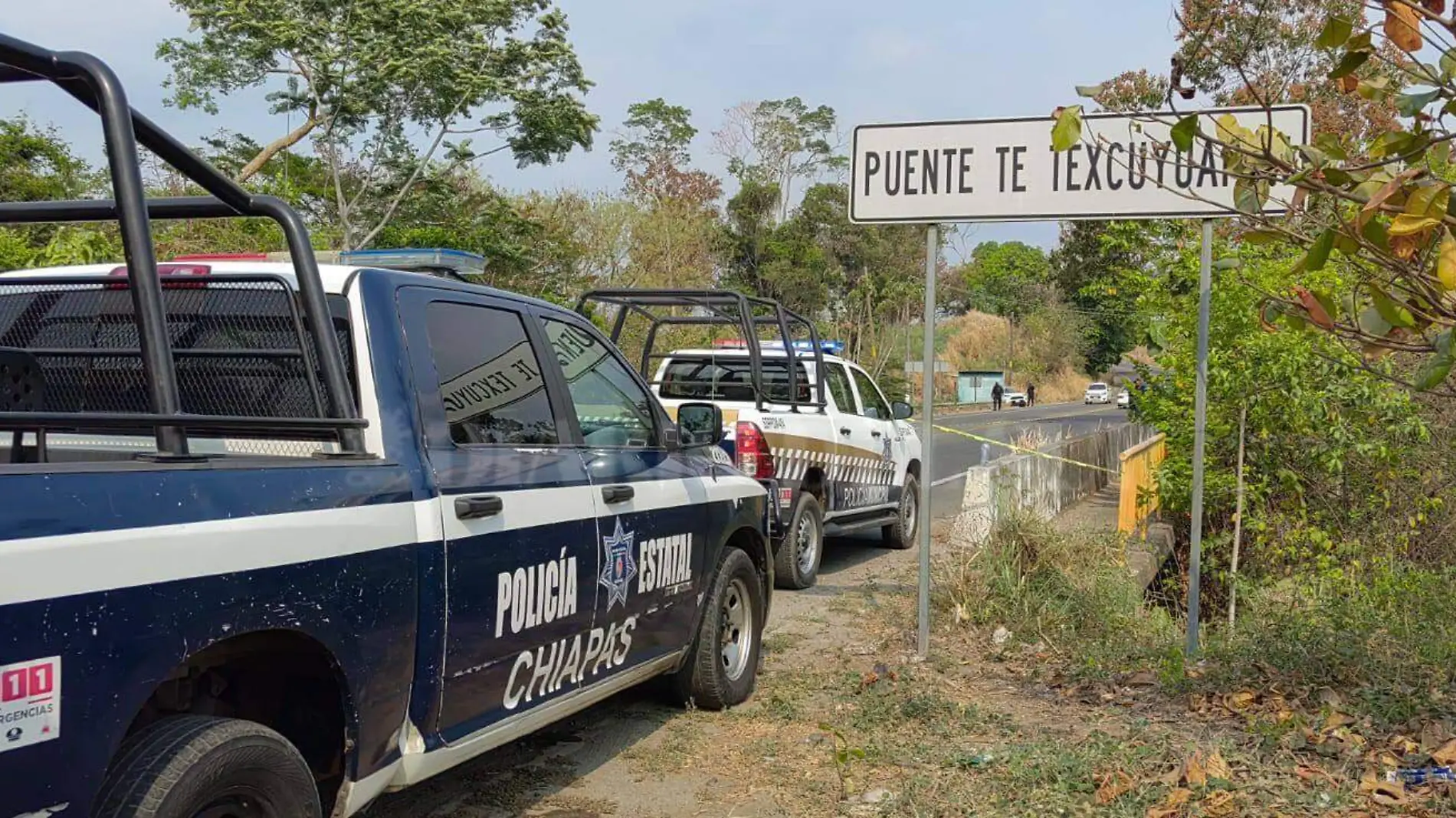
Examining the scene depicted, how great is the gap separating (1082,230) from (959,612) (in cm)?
2768

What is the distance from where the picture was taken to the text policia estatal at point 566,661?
4.12 m

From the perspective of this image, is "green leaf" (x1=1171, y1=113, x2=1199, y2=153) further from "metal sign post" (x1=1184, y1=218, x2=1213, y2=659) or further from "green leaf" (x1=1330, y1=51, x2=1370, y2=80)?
"metal sign post" (x1=1184, y1=218, x2=1213, y2=659)

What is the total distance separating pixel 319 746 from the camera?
133 inches

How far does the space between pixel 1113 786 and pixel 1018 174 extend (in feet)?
10.9

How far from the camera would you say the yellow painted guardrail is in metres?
11.3

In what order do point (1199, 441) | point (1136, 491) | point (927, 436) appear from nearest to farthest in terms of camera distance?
1. point (1199, 441)
2. point (927, 436)
3. point (1136, 491)

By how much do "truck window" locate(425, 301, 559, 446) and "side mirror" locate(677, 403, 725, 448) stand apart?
1.07 meters

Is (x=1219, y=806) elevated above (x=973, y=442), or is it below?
above

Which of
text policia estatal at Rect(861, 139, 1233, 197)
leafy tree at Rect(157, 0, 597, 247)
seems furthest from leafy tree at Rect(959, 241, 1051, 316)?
text policia estatal at Rect(861, 139, 1233, 197)

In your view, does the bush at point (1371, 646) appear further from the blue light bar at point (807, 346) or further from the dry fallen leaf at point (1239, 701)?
the blue light bar at point (807, 346)

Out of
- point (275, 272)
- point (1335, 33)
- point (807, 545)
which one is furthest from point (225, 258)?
point (807, 545)

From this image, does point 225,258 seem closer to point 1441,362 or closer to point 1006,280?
point 1441,362

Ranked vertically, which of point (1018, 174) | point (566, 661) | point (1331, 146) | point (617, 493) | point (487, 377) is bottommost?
point (566, 661)

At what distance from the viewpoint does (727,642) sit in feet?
20.0
